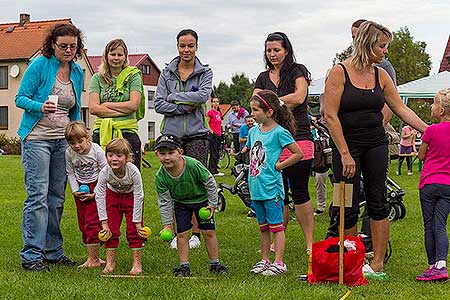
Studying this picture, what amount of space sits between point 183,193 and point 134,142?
1.31 m

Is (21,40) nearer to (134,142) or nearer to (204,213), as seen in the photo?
(134,142)

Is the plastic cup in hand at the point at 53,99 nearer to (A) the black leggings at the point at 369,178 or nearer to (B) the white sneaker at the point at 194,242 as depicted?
(B) the white sneaker at the point at 194,242

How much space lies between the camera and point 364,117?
237 inches

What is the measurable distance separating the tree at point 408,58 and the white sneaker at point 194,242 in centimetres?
4094

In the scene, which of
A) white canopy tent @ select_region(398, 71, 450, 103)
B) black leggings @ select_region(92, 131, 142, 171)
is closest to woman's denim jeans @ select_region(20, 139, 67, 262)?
black leggings @ select_region(92, 131, 142, 171)

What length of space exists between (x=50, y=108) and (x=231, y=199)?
23.4 ft

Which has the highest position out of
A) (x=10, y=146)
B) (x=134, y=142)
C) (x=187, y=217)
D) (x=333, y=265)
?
(x=134, y=142)

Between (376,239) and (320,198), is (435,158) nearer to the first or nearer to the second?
(376,239)

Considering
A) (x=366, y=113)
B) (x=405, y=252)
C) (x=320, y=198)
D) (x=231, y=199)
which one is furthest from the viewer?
(x=231, y=199)

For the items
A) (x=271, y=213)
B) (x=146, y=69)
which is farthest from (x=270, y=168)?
(x=146, y=69)

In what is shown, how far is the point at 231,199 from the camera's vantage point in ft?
43.2

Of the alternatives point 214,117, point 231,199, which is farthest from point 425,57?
point 231,199

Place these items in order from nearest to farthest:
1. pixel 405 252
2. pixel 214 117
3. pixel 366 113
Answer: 1. pixel 366 113
2. pixel 405 252
3. pixel 214 117

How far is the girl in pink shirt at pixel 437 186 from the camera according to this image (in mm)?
6078
